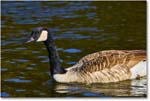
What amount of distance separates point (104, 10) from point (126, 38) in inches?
12.5

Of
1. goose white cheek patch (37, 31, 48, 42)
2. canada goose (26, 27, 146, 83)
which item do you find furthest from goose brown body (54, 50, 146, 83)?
goose white cheek patch (37, 31, 48, 42)

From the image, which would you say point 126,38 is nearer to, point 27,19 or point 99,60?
point 99,60

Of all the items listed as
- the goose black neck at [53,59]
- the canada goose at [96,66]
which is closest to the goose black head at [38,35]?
the canada goose at [96,66]

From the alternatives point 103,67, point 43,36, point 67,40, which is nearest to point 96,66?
point 103,67

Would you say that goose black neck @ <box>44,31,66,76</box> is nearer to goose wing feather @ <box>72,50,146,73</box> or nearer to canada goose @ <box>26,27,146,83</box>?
canada goose @ <box>26,27,146,83</box>

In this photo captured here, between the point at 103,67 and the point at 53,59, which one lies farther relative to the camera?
the point at 53,59

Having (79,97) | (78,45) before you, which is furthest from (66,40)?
(79,97)

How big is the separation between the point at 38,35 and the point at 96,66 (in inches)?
22.2

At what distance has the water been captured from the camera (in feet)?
23.8

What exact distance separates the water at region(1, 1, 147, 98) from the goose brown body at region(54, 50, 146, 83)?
0.17 feet

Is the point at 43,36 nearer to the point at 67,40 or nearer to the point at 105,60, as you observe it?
the point at 67,40

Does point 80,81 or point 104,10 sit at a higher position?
point 104,10

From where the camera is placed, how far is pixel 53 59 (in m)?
7.57

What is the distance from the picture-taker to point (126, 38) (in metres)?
7.43
